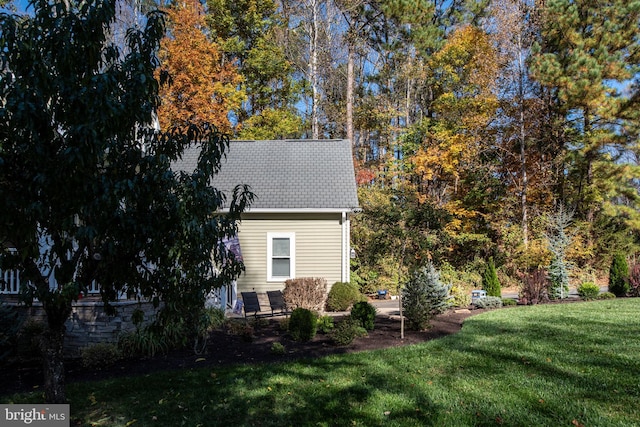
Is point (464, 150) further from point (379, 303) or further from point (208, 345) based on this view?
point (208, 345)

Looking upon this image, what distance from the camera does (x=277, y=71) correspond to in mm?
22734

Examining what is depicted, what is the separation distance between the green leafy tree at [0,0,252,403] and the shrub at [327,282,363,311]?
773 centimetres

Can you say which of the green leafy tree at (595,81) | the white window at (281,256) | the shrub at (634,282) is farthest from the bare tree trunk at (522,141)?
the white window at (281,256)

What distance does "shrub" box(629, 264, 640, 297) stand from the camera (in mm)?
13344

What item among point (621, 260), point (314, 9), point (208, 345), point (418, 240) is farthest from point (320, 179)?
point (314, 9)

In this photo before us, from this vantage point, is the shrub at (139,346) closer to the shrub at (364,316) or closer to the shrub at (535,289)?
the shrub at (364,316)

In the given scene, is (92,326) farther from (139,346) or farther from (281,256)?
(281,256)

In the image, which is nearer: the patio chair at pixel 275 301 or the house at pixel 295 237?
the patio chair at pixel 275 301

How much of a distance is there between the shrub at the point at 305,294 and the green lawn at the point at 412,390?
4.89 meters

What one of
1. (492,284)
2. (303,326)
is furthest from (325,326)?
(492,284)

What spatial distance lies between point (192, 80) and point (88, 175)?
57.0ft

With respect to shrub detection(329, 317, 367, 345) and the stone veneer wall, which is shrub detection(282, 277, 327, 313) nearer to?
shrub detection(329, 317, 367, 345)

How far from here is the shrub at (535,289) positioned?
1230 cm

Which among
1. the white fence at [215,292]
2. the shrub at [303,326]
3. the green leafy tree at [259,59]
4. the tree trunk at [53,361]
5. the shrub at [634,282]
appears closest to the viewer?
the tree trunk at [53,361]
